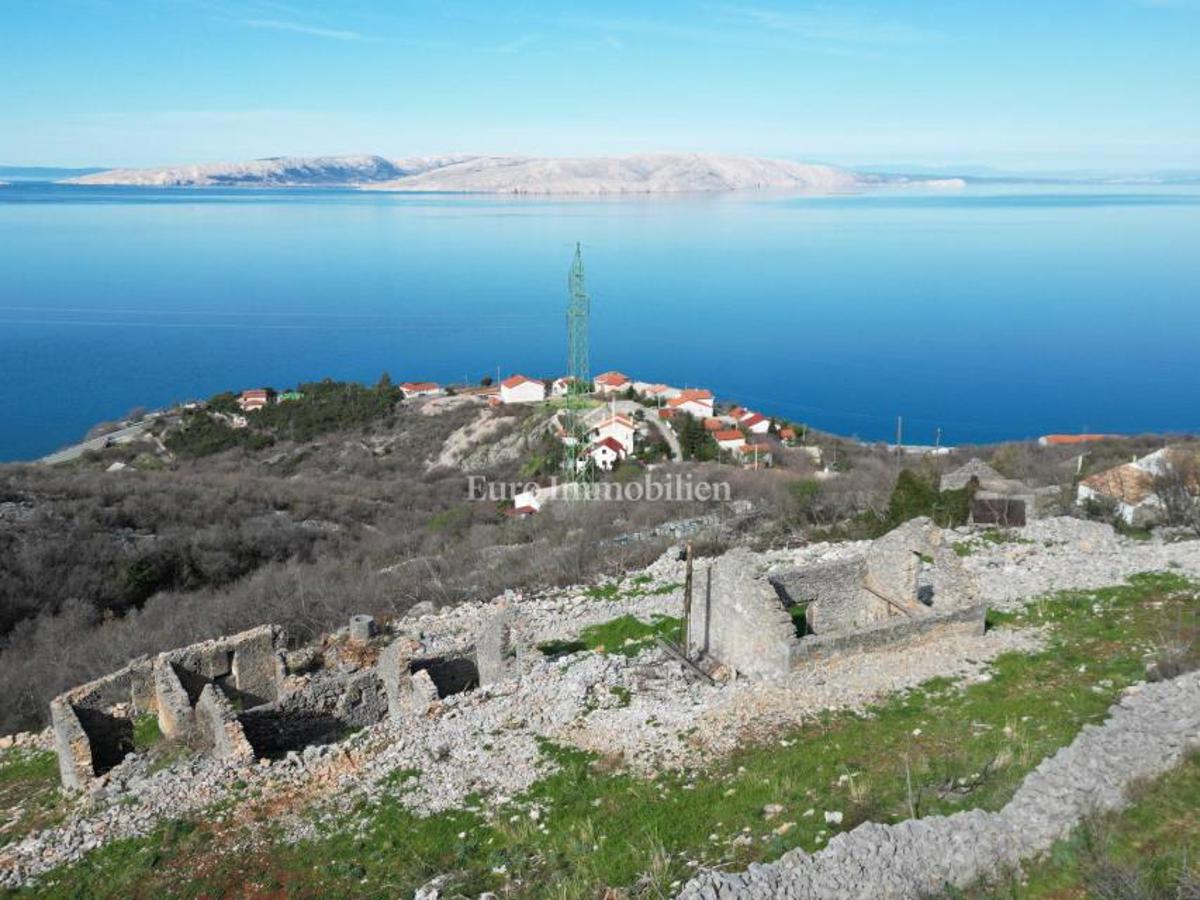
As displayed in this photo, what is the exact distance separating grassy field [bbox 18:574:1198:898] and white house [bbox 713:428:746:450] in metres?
36.6

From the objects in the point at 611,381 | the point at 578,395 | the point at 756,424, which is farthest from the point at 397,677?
the point at 611,381

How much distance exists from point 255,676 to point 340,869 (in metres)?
7.53

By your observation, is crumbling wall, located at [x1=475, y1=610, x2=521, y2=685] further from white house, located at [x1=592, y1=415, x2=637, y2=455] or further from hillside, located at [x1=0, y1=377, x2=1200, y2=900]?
white house, located at [x1=592, y1=415, x2=637, y2=455]

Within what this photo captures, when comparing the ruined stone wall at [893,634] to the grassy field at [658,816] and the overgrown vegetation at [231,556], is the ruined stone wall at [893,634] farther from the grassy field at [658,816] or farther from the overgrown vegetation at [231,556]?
the overgrown vegetation at [231,556]

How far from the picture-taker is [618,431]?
50.4 meters

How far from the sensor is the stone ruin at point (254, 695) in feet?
43.1

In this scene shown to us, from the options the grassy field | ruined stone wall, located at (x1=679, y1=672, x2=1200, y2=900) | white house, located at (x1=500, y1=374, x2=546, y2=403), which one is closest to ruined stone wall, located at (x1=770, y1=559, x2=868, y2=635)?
the grassy field

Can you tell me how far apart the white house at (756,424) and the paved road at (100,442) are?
135 feet

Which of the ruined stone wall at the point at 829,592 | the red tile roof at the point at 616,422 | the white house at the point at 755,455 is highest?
the ruined stone wall at the point at 829,592

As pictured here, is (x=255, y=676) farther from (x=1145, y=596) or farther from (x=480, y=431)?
(x=480, y=431)

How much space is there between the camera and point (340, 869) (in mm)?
9461

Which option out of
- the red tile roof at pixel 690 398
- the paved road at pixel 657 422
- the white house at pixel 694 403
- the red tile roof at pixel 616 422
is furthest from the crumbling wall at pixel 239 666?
the red tile roof at pixel 690 398

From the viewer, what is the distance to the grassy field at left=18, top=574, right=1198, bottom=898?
28.3ft

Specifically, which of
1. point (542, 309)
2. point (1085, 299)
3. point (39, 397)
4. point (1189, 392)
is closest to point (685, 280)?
point (542, 309)
